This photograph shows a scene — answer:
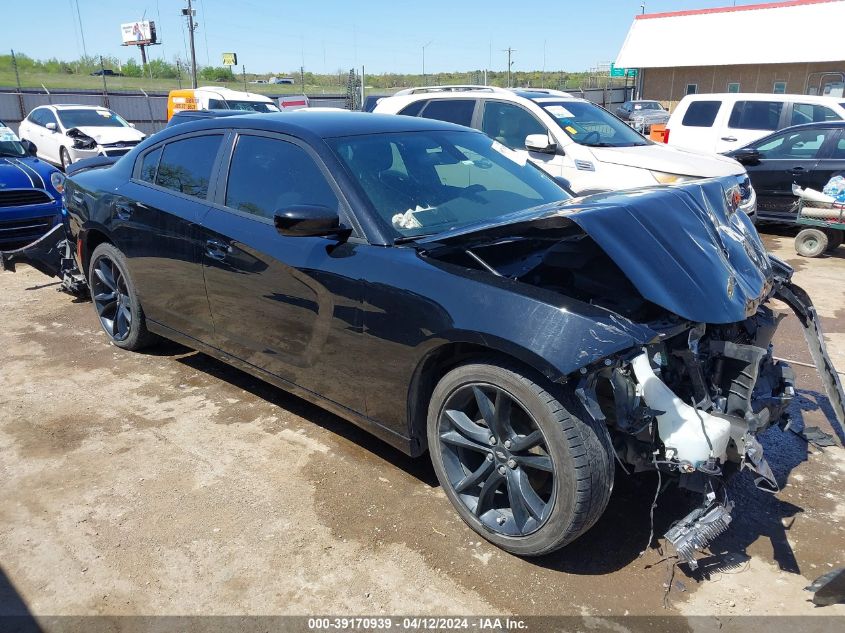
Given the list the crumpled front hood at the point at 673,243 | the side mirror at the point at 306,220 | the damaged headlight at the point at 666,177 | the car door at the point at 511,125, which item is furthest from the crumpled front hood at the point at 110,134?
the crumpled front hood at the point at 673,243

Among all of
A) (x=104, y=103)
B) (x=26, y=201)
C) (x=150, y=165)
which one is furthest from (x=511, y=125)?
(x=104, y=103)

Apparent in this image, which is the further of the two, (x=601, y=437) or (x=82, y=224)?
(x=82, y=224)

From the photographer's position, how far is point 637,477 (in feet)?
11.0

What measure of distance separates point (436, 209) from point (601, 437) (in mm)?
1496

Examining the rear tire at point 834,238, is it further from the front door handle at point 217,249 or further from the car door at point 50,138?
the car door at point 50,138

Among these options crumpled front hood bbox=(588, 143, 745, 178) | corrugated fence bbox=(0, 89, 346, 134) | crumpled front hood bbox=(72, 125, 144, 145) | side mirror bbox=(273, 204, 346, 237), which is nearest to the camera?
side mirror bbox=(273, 204, 346, 237)

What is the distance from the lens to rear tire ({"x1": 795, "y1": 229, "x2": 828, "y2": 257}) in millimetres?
7980

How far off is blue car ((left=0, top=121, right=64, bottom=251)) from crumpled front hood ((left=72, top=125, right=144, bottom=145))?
755 cm

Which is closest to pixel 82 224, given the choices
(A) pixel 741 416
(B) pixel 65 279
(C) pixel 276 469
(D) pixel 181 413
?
(B) pixel 65 279

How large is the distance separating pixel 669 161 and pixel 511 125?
6.42 ft

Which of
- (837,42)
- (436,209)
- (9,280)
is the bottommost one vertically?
(9,280)

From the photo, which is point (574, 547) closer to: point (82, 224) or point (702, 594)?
point (702, 594)

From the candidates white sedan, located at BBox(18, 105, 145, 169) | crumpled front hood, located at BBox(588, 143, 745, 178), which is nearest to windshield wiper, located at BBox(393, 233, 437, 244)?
crumpled front hood, located at BBox(588, 143, 745, 178)

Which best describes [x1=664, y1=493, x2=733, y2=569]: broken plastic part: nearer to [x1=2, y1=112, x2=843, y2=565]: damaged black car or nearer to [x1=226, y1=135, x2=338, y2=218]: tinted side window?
[x1=2, y1=112, x2=843, y2=565]: damaged black car
